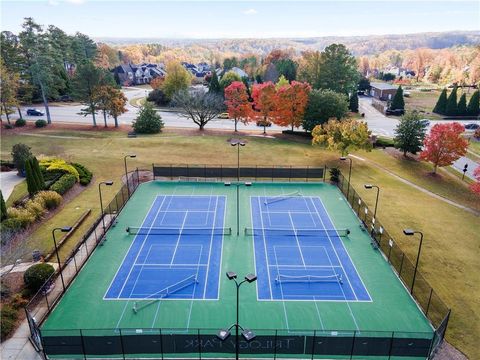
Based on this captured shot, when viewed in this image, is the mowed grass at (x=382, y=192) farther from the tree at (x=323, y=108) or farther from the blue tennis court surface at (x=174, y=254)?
the blue tennis court surface at (x=174, y=254)

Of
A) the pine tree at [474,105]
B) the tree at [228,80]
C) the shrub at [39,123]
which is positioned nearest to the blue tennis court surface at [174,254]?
the shrub at [39,123]

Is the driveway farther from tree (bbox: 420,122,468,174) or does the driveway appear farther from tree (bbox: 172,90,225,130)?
tree (bbox: 420,122,468,174)

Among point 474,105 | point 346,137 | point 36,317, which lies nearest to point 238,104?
point 346,137

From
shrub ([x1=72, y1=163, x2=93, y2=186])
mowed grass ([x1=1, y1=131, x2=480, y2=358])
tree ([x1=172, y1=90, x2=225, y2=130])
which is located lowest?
mowed grass ([x1=1, y1=131, x2=480, y2=358])

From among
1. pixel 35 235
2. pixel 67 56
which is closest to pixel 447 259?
pixel 35 235

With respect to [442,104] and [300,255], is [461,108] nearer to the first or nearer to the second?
[442,104]

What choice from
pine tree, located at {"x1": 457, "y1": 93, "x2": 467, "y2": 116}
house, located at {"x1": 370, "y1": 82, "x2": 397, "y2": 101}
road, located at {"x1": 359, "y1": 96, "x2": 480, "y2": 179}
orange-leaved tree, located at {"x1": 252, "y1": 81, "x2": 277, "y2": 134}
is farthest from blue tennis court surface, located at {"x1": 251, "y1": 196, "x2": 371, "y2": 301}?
house, located at {"x1": 370, "y1": 82, "x2": 397, "y2": 101}
